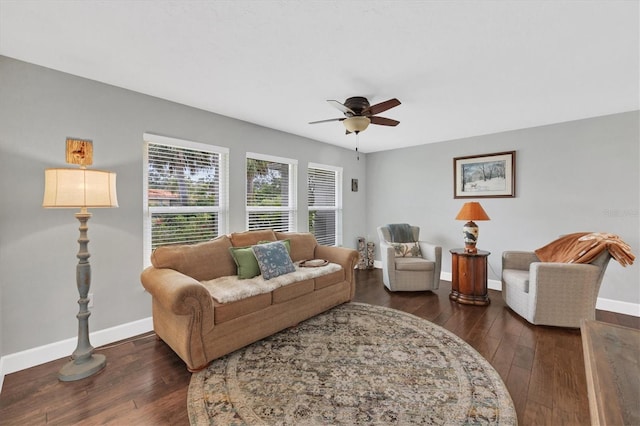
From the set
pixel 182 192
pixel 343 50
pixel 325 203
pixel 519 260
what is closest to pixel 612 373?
pixel 343 50

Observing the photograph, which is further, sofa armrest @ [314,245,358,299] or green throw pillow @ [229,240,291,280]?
sofa armrest @ [314,245,358,299]

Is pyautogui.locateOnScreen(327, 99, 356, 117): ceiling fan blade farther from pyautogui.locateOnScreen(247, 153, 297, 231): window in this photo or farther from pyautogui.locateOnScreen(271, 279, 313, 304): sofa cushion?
pyautogui.locateOnScreen(271, 279, 313, 304): sofa cushion

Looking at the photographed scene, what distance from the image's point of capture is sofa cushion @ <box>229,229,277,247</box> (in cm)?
309

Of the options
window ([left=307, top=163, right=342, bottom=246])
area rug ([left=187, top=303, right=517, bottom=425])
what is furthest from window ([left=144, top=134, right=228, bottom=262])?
window ([left=307, top=163, right=342, bottom=246])

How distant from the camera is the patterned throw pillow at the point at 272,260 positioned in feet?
9.05

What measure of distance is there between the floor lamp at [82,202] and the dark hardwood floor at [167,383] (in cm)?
9

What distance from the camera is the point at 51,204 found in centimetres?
190

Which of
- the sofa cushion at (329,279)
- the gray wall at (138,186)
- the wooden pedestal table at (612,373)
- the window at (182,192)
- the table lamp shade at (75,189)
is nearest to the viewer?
the wooden pedestal table at (612,373)

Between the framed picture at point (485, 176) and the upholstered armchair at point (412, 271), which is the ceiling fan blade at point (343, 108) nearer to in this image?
the upholstered armchair at point (412, 271)

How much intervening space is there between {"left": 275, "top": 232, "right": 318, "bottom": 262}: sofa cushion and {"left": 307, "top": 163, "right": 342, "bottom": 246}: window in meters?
0.88

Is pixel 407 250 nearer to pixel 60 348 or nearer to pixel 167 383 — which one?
pixel 167 383

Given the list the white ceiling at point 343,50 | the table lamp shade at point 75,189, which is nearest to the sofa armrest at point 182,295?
the table lamp shade at point 75,189

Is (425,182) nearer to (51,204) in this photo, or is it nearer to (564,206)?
(564,206)

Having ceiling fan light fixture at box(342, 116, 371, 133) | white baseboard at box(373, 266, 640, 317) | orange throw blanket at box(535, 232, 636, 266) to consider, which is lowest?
white baseboard at box(373, 266, 640, 317)
